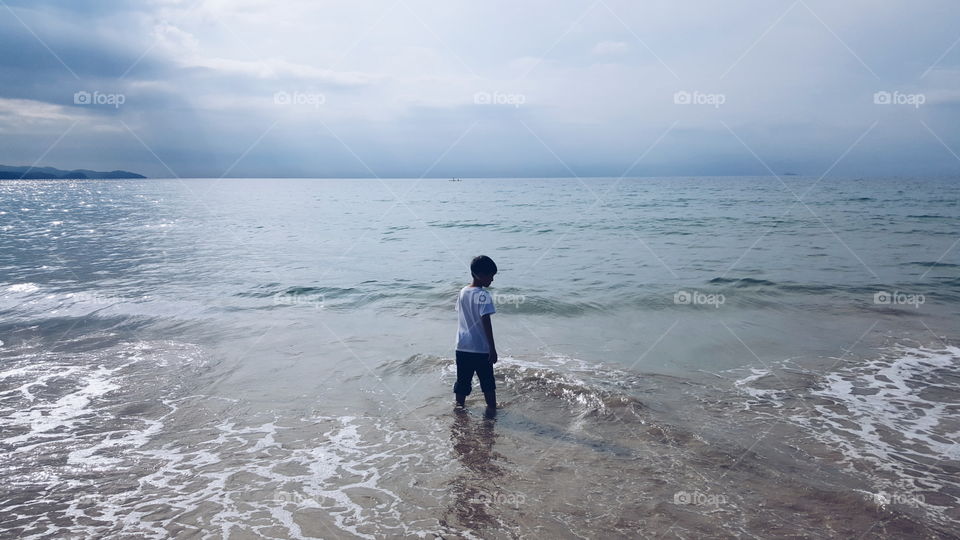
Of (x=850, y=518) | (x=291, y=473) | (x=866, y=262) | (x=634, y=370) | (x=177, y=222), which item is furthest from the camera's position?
(x=177, y=222)

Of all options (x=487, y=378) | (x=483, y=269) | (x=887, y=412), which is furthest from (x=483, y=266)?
(x=887, y=412)

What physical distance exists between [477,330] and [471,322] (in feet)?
0.39

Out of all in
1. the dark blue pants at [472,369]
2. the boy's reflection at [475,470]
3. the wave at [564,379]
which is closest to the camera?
the boy's reflection at [475,470]

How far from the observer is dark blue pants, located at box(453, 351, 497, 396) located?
640cm

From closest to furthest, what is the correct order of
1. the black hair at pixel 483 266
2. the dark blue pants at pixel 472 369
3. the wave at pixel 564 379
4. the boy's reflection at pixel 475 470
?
the boy's reflection at pixel 475 470, the black hair at pixel 483 266, the dark blue pants at pixel 472 369, the wave at pixel 564 379

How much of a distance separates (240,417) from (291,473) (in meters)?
1.78

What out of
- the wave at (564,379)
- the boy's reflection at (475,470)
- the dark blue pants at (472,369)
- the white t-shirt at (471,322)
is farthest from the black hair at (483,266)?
the wave at (564,379)

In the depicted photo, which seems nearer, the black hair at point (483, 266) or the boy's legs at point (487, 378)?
the black hair at point (483, 266)

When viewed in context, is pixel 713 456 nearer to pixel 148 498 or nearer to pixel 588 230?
pixel 148 498

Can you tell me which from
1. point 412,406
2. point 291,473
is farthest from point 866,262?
point 291,473

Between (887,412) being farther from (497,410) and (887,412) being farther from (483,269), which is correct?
(483,269)

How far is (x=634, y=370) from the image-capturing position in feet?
27.4

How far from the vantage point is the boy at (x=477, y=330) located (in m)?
6.16

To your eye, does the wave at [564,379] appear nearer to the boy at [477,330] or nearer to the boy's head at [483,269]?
the boy at [477,330]
